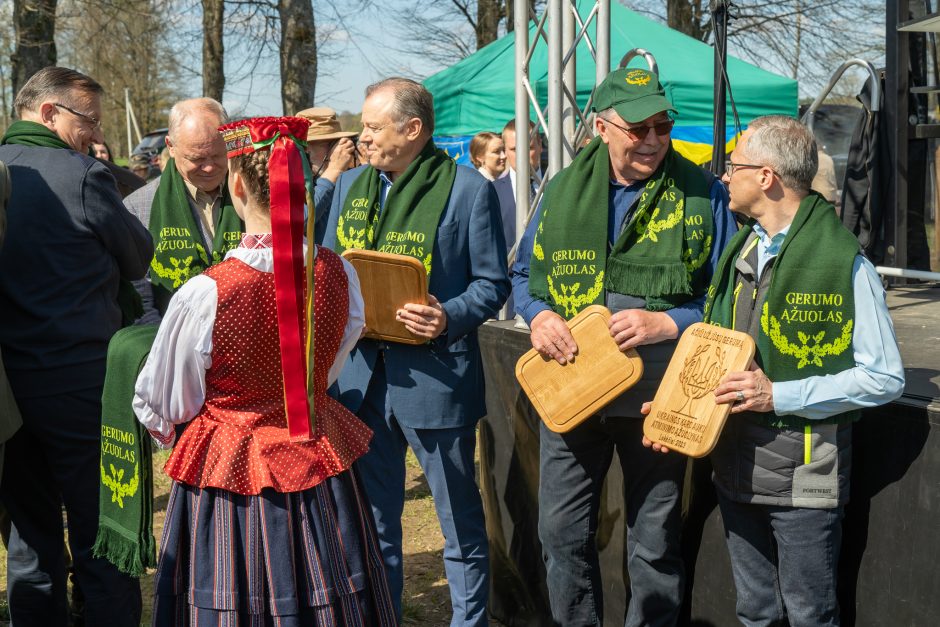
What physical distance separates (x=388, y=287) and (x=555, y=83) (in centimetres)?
148

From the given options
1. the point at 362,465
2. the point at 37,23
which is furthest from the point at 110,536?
the point at 37,23

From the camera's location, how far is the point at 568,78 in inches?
161

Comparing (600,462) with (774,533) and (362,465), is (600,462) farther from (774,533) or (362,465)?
(362,465)

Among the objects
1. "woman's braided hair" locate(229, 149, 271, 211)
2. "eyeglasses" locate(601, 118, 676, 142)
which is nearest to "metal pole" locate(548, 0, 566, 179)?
"eyeglasses" locate(601, 118, 676, 142)

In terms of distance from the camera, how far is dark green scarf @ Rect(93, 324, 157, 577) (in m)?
2.36

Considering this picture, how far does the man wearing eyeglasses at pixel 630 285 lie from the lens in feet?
8.72

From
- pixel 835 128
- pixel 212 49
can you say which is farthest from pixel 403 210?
pixel 835 128

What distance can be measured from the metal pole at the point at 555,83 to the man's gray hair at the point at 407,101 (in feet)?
3.21

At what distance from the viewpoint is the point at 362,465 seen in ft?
10.4

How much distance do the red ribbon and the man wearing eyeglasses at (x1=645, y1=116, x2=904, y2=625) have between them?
3.33 ft

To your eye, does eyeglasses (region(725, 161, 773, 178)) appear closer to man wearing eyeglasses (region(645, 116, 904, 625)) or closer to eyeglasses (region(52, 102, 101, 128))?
man wearing eyeglasses (region(645, 116, 904, 625))

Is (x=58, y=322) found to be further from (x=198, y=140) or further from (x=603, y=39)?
(x=603, y=39)

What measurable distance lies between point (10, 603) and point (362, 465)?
1.28 metres

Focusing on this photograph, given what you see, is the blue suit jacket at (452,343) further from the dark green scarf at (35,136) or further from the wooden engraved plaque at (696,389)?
the dark green scarf at (35,136)
